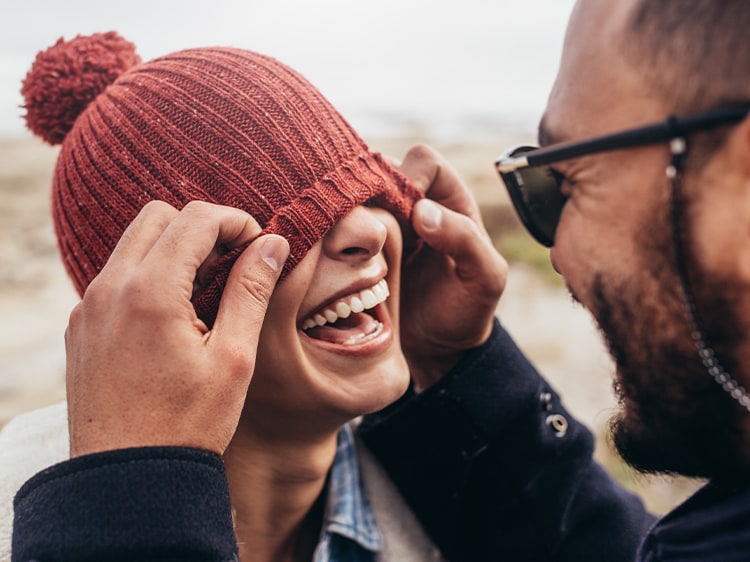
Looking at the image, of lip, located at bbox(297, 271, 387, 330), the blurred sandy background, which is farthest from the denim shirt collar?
the blurred sandy background

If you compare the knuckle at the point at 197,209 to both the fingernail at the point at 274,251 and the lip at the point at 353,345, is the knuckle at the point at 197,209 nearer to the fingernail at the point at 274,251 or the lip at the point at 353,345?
the fingernail at the point at 274,251

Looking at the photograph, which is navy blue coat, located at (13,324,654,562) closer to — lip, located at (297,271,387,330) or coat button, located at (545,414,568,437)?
coat button, located at (545,414,568,437)

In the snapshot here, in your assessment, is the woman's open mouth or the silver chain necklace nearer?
the silver chain necklace

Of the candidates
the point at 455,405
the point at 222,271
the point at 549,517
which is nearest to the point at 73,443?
the point at 222,271

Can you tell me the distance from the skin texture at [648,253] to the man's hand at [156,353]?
0.95 metres

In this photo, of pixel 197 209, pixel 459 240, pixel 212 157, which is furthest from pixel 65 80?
pixel 459 240

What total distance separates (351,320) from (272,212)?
56 centimetres

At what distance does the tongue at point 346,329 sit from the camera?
7.49ft

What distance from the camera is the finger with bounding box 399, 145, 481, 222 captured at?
2.67 m

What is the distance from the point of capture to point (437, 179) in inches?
107

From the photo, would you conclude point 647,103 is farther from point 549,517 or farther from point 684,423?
point 549,517

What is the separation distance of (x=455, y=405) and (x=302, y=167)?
107cm

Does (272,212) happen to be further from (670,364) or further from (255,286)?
(670,364)

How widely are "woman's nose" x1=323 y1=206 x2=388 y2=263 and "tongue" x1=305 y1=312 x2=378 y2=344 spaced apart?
0.28 metres
